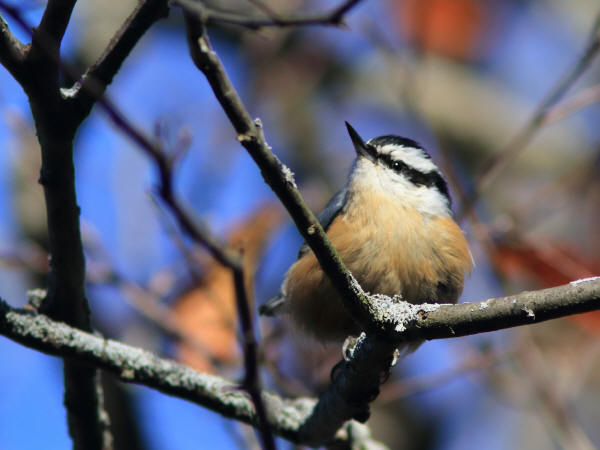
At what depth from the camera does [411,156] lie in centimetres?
439

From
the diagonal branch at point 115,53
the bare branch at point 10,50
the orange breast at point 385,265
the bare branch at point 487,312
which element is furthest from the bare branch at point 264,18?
the orange breast at point 385,265

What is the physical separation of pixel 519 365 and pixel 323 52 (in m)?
6.22

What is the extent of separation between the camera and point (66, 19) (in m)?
2.15

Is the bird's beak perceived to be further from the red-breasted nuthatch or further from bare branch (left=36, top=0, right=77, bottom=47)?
bare branch (left=36, top=0, right=77, bottom=47)

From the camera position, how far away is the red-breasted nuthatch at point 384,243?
3.62 m

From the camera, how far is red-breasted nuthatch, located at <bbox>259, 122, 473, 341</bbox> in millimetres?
3615

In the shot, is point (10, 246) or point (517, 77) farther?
point (517, 77)

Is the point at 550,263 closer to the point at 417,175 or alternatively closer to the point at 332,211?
the point at 417,175

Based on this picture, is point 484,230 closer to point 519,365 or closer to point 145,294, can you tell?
point 519,365

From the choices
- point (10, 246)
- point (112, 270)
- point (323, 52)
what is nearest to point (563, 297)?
point (112, 270)

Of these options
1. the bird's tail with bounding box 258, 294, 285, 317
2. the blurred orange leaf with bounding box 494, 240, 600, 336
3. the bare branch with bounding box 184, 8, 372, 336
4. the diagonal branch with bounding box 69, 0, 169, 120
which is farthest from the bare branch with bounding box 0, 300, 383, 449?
the blurred orange leaf with bounding box 494, 240, 600, 336

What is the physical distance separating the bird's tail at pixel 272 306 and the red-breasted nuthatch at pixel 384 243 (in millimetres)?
323

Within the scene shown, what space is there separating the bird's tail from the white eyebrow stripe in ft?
3.97

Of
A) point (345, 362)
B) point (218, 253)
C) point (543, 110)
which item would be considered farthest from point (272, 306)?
point (218, 253)
